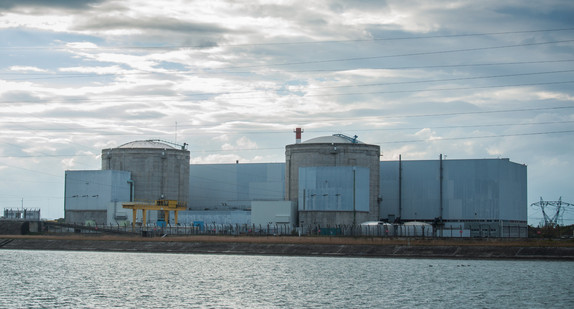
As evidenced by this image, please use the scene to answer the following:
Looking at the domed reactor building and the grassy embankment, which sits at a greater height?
the domed reactor building

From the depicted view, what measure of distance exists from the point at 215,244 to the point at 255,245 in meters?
5.50

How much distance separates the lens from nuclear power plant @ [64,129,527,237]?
97938mm

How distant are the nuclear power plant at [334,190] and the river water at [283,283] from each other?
25254 millimetres

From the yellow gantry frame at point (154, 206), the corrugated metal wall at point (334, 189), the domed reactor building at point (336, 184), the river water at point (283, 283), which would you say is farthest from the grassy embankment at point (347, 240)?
the corrugated metal wall at point (334, 189)

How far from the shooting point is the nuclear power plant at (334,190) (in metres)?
97.9

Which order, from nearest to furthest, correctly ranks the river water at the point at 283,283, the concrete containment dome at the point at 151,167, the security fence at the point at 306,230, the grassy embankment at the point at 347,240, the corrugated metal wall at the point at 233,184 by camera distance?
the river water at the point at 283,283 → the grassy embankment at the point at 347,240 → the security fence at the point at 306,230 → the concrete containment dome at the point at 151,167 → the corrugated metal wall at the point at 233,184

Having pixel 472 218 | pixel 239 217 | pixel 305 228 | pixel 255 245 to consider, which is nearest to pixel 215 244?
pixel 255 245

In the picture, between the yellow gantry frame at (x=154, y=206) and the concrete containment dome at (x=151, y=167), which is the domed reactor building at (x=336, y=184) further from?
the concrete containment dome at (x=151, y=167)

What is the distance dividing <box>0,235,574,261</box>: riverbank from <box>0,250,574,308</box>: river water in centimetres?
200

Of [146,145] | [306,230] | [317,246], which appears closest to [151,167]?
[146,145]

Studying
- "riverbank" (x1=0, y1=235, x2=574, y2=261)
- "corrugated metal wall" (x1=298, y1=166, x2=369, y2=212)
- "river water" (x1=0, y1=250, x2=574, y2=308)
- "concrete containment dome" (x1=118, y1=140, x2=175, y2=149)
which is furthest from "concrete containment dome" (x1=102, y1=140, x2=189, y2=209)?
"river water" (x1=0, y1=250, x2=574, y2=308)

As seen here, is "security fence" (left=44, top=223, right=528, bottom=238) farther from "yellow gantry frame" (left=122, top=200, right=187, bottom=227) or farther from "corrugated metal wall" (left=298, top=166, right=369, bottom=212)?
"corrugated metal wall" (left=298, top=166, right=369, bottom=212)

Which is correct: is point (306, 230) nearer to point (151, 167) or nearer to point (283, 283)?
point (151, 167)

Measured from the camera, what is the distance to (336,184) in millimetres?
97250
